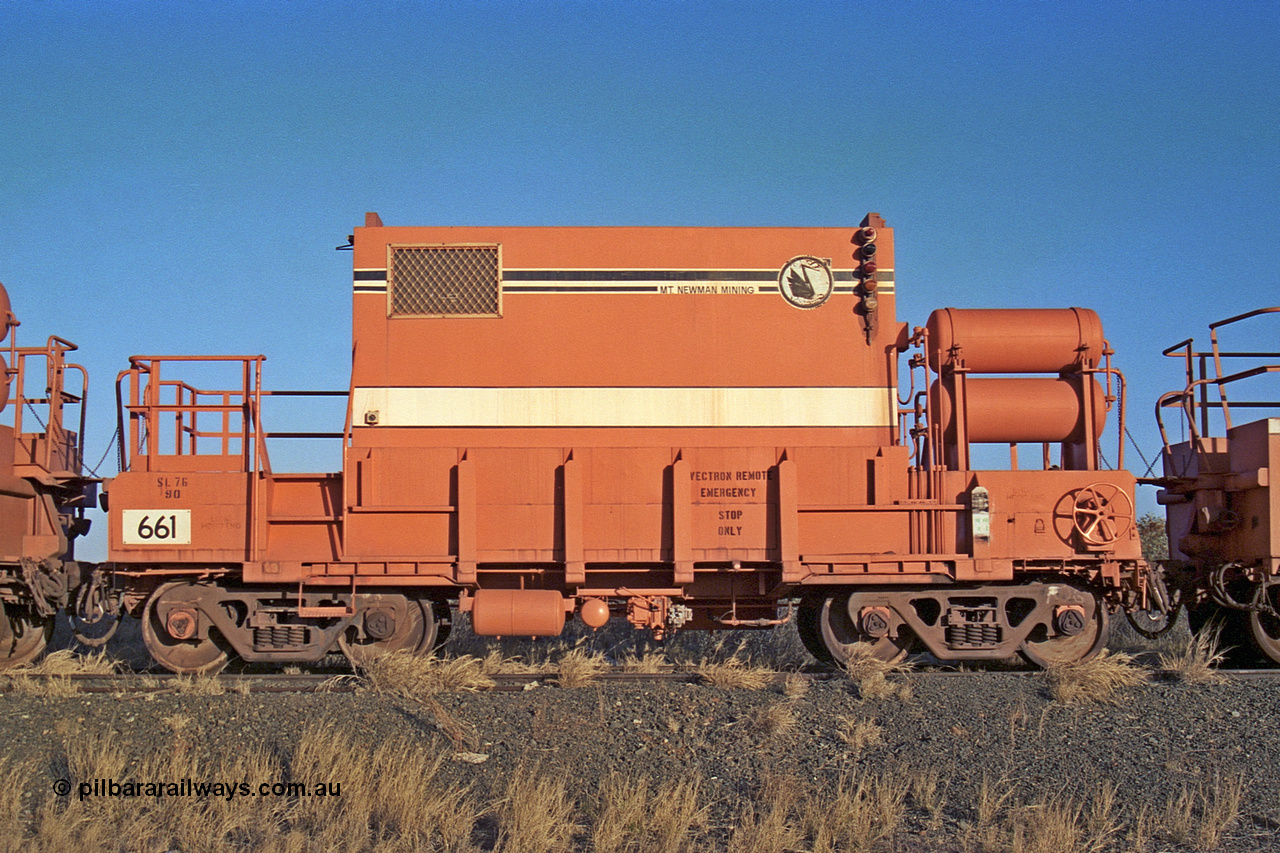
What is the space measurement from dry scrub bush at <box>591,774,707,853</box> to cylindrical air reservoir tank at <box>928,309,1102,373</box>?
5561 millimetres

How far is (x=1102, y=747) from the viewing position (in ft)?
25.1

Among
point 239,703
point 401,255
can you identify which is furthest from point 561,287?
point 239,703

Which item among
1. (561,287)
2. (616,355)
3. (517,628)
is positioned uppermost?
(561,287)

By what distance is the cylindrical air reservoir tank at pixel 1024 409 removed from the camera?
10258 mm

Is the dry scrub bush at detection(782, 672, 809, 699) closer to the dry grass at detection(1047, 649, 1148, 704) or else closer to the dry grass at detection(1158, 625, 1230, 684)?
the dry grass at detection(1047, 649, 1148, 704)

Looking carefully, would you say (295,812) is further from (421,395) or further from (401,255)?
(401,255)

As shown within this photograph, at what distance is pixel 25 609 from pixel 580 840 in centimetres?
748

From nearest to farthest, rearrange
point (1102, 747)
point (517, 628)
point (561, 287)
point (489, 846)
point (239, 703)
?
point (489, 846), point (1102, 747), point (239, 703), point (517, 628), point (561, 287)

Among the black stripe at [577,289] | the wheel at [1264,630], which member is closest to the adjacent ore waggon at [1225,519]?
the wheel at [1264,630]

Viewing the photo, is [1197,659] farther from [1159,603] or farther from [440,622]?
[440,622]

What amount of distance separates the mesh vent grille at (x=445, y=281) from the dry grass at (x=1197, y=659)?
7.45 meters

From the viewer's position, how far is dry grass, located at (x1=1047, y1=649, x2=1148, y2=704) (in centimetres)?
873

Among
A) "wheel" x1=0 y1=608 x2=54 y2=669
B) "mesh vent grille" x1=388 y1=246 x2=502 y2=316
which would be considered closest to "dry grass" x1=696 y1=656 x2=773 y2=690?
"mesh vent grille" x1=388 y1=246 x2=502 y2=316

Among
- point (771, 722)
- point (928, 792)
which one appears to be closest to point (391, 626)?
point (771, 722)
